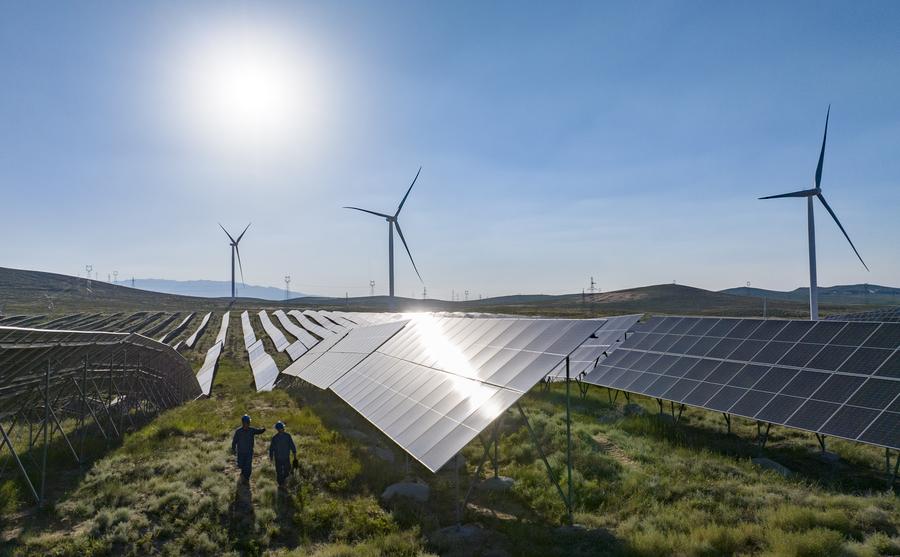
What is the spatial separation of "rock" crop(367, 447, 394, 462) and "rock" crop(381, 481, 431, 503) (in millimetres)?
3825

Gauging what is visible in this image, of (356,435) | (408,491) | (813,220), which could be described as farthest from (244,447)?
(813,220)

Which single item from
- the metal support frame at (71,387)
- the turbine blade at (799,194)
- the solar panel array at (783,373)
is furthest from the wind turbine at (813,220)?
the metal support frame at (71,387)

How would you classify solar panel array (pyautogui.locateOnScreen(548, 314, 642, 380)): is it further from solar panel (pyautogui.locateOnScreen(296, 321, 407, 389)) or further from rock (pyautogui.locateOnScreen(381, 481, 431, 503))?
rock (pyautogui.locateOnScreen(381, 481, 431, 503))

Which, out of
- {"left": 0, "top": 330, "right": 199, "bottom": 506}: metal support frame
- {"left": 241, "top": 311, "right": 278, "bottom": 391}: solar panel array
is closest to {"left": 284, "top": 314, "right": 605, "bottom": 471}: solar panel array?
{"left": 0, "top": 330, "right": 199, "bottom": 506}: metal support frame

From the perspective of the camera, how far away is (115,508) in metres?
14.3

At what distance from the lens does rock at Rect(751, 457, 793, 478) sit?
1684 centimetres

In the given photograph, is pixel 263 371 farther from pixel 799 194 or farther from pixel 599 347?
pixel 799 194

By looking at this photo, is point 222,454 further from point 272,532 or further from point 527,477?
point 527,477

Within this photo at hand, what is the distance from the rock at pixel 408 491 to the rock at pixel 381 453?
151 inches

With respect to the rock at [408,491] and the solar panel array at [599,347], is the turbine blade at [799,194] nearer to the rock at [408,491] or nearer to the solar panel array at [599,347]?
the solar panel array at [599,347]

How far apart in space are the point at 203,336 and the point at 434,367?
75.6 metres

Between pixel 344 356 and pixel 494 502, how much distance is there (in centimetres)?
1760

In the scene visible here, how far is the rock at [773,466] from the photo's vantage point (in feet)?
55.3

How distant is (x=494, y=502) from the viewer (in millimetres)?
15609
